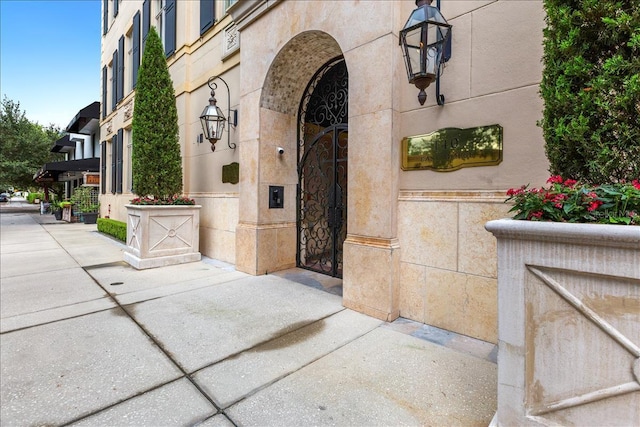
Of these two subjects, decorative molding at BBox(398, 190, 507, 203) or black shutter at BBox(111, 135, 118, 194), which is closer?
decorative molding at BBox(398, 190, 507, 203)

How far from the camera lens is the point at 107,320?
11.1 ft

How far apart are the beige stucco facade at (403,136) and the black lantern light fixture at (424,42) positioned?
344mm

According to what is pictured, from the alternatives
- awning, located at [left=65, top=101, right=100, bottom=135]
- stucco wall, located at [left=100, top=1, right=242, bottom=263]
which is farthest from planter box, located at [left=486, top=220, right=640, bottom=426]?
awning, located at [left=65, top=101, right=100, bottom=135]

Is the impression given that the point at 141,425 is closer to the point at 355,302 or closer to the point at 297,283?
the point at 355,302

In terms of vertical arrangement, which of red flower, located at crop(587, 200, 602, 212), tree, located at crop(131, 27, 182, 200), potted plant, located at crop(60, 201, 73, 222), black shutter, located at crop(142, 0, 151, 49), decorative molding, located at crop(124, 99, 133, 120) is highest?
black shutter, located at crop(142, 0, 151, 49)

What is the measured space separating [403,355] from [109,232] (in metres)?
11.3

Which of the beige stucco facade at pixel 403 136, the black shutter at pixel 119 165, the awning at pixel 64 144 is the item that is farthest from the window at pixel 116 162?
the awning at pixel 64 144

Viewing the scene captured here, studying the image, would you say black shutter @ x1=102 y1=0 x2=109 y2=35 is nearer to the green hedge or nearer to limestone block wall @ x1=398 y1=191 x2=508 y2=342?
the green hedge

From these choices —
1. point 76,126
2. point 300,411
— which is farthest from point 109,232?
point 76,126

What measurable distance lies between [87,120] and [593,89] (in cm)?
2327

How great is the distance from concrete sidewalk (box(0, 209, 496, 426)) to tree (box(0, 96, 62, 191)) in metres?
27.0

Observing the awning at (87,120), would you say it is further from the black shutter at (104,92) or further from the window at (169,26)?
the window at (169,26)

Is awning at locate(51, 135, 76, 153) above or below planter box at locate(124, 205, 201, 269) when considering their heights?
above

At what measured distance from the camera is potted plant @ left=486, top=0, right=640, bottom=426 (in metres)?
1.39
